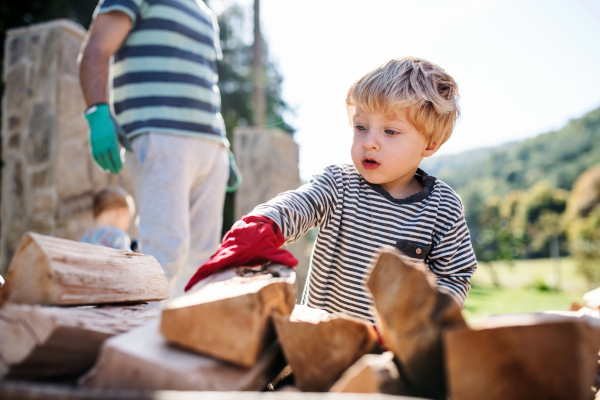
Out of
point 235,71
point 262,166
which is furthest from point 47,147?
point 235,71

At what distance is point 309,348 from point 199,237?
1.68m

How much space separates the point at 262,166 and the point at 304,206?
398 centimetres

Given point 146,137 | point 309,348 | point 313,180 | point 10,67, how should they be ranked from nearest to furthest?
1. point 309,348
2. point 313,180
3. point 146,137
4. point 10,67

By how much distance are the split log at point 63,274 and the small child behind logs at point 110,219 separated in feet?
5.81

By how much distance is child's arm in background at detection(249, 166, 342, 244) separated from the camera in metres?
1.09

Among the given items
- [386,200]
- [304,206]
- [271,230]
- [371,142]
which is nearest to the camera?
[271,230]

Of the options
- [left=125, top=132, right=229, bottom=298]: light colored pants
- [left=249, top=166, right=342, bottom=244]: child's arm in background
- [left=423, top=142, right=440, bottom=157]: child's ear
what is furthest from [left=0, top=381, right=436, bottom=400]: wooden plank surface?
[left=125, top=132, right=229, bottom=298]: light colored pants

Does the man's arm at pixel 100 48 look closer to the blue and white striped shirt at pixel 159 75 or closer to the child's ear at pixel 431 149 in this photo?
the blue and white striped shirt at pixel 159 75

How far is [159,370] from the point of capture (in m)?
0.62

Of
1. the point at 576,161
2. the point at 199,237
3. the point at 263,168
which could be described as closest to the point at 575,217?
the point at 576,161

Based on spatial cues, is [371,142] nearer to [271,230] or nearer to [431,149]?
[431,149]

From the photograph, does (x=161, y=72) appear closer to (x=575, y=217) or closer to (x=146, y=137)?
(x=146, y=137)

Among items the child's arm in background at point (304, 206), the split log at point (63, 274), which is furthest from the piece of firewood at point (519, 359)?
the split log at point (63, 274)

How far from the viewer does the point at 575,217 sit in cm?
2661
